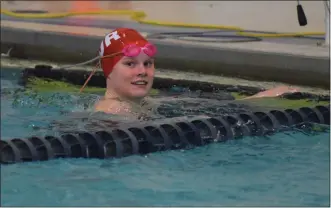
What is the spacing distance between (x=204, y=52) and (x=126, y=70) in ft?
6.47

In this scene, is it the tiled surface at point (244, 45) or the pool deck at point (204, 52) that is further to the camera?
the tiled surface at point (244, 45)

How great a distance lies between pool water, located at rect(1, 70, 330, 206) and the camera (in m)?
3.88

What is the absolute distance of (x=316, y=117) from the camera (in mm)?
5465

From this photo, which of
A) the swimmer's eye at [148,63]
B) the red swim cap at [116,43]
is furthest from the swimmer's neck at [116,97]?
the swimmer's eye at [148,63]

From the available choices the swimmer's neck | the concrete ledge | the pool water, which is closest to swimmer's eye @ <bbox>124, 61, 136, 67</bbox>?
the swimmer's neck

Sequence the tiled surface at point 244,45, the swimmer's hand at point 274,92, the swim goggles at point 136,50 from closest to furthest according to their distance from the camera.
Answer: the swim goggles at point 136,50 < the swimmer's hand at point 274,92 < the tiled surface at point 244,45

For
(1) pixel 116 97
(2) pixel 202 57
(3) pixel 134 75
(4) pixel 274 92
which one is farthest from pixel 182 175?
(2) pixel 202 57

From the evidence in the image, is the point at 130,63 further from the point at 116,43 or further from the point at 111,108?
the point at 111,108

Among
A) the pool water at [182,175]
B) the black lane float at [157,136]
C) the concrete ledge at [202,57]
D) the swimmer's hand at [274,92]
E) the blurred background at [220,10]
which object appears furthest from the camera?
the blurred background at [220,10]

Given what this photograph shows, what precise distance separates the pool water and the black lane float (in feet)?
0.20

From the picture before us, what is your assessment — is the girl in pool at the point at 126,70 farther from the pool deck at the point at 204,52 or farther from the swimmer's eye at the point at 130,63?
the pool deck at the point at 204,52

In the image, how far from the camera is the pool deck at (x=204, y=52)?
21.6 feet

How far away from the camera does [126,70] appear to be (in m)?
5.11

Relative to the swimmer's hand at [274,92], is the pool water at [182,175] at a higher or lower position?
lower
